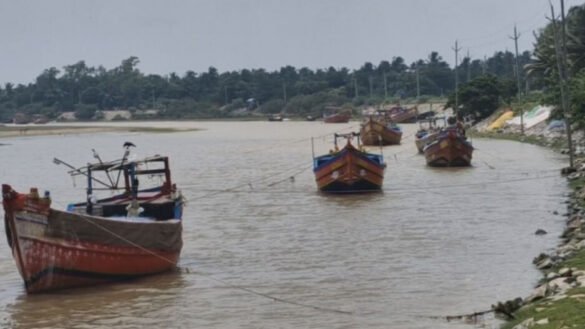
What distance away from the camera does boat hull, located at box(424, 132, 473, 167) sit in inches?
2074

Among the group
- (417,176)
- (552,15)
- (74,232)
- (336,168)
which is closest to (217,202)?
(336,168)

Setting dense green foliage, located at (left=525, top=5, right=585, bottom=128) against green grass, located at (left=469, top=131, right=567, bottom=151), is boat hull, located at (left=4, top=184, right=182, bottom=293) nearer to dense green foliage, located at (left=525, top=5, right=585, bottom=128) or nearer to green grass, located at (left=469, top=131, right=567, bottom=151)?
dense green foliage, located at (left=525, top=5, right=585, bottom=128)

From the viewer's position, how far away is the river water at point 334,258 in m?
19.2

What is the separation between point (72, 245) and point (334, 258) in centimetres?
691

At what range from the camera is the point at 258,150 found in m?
79.4

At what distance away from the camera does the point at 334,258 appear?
25.0 meters

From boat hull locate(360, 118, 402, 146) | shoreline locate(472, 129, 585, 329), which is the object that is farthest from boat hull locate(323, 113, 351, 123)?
shoreline locate(472, 129, 585, 329)

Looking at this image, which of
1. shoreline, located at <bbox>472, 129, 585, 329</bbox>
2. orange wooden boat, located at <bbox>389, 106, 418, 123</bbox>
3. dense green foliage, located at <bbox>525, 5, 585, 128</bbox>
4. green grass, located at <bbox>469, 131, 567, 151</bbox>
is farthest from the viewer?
orange wooden boat, located at <bbox>389, 106, 418, 123</bbox>

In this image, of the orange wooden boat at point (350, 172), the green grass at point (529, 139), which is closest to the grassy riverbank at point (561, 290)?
the orange wooden boat at point (350, 172)

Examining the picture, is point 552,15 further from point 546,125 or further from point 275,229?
point 546,125

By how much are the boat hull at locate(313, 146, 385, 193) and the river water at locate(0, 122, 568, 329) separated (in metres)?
0.81

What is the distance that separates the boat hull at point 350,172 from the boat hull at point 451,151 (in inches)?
502

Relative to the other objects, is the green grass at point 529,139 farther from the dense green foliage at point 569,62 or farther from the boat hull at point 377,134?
the boat hull at point 377,134

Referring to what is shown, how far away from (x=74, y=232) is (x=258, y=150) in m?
58.6
